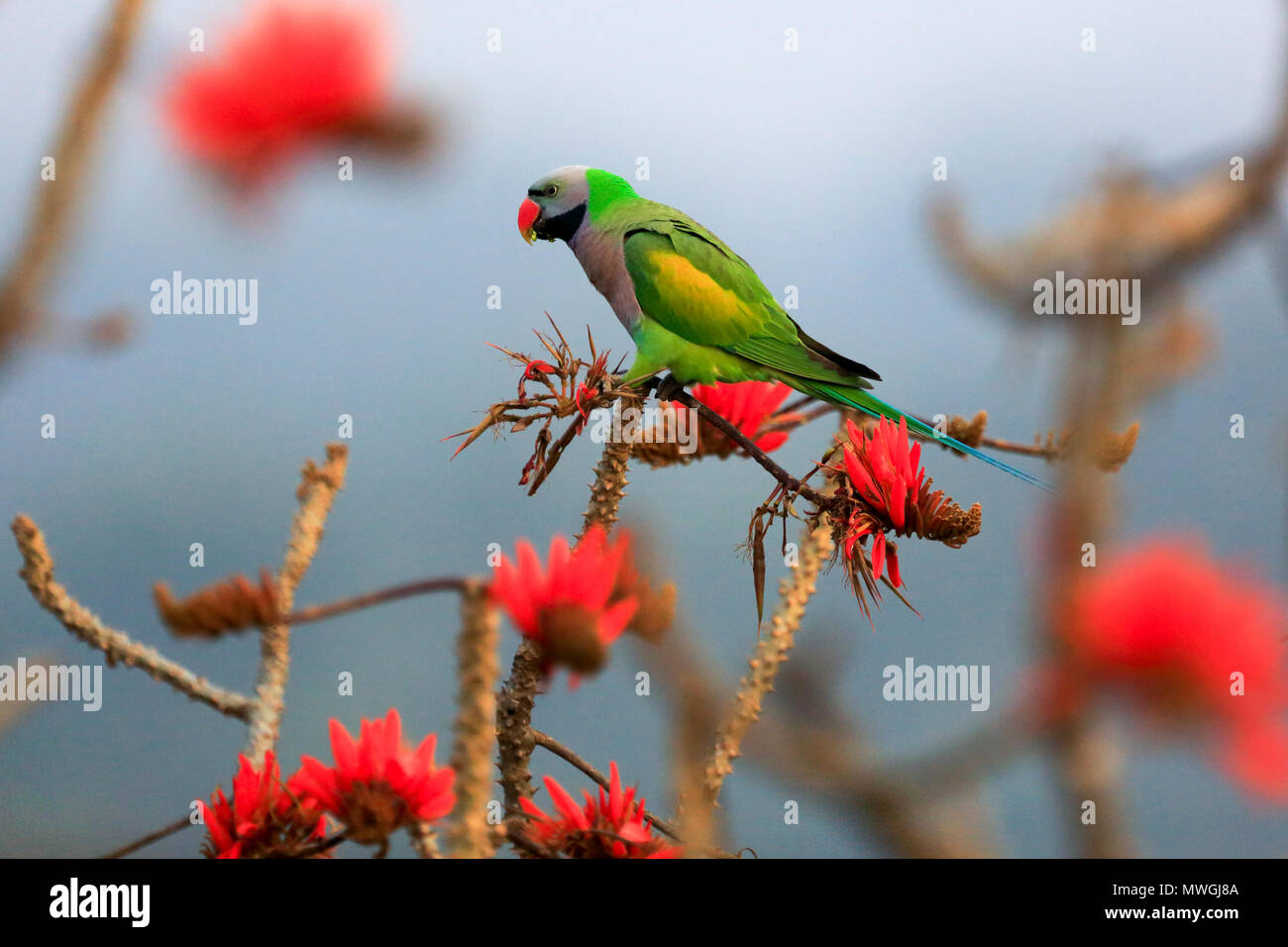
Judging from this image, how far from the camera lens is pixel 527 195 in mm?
1476

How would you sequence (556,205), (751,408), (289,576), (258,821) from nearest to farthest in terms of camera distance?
(258,821), (289,576), (751,408), (556,205)

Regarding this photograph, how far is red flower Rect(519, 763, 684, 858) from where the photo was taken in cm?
75

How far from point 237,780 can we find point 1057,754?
0.95m

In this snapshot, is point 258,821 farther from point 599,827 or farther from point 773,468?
point 773,468

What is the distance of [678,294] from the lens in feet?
4.37

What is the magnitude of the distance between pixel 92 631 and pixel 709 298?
0.85 meters

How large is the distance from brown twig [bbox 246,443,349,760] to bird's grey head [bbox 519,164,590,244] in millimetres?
684

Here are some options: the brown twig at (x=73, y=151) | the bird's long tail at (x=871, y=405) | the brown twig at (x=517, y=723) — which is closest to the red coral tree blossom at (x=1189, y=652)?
the bird's long tail at (x=871, y=405)

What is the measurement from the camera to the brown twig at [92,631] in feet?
2.72

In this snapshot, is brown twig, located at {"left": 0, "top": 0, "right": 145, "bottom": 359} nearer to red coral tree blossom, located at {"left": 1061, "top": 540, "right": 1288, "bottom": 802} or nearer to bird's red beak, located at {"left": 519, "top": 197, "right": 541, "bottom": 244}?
bird's red beak, located at {"left": 519, "top": 197, "right": 541, "bottom": 244}

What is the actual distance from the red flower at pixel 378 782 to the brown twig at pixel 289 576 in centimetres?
15

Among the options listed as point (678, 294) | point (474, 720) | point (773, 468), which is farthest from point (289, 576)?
point (678, 294)

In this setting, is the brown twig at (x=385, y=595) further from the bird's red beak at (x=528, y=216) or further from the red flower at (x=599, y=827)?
the bird's red beak at (x=528, y=216)
